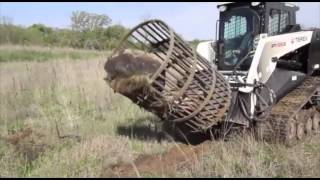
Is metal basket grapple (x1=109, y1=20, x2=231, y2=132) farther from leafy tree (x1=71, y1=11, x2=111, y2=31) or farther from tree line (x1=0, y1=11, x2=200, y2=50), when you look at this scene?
leafy tree (x1=71, y1=11, x2=111, y2=31)

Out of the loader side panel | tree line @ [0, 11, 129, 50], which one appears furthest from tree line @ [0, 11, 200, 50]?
the loader side panel

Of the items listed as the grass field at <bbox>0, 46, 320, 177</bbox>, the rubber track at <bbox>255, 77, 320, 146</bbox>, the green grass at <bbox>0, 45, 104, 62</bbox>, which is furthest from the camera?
the green grass at <bbox>0, 45, 104, 62</bbox>

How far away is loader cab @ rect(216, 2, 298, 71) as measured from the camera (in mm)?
8242

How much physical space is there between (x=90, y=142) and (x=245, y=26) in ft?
10.6

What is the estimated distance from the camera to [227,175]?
18.0 feet

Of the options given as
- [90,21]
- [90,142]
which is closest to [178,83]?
[90,142]

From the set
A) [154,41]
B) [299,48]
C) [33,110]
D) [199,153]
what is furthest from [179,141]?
[33,110]

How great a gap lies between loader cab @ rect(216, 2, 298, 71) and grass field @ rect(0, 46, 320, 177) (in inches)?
68.2

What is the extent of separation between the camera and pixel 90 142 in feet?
24.6

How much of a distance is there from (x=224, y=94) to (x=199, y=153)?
97 centimetres

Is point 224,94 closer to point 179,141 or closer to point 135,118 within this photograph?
A: point 179,141

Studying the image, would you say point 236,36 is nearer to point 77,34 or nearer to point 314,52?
point 314,52

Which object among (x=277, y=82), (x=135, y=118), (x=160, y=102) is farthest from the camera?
(x=135, y=118)

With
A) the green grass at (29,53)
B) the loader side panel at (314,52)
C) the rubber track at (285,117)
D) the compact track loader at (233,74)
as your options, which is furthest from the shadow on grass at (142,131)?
the green grass at (29,53)
